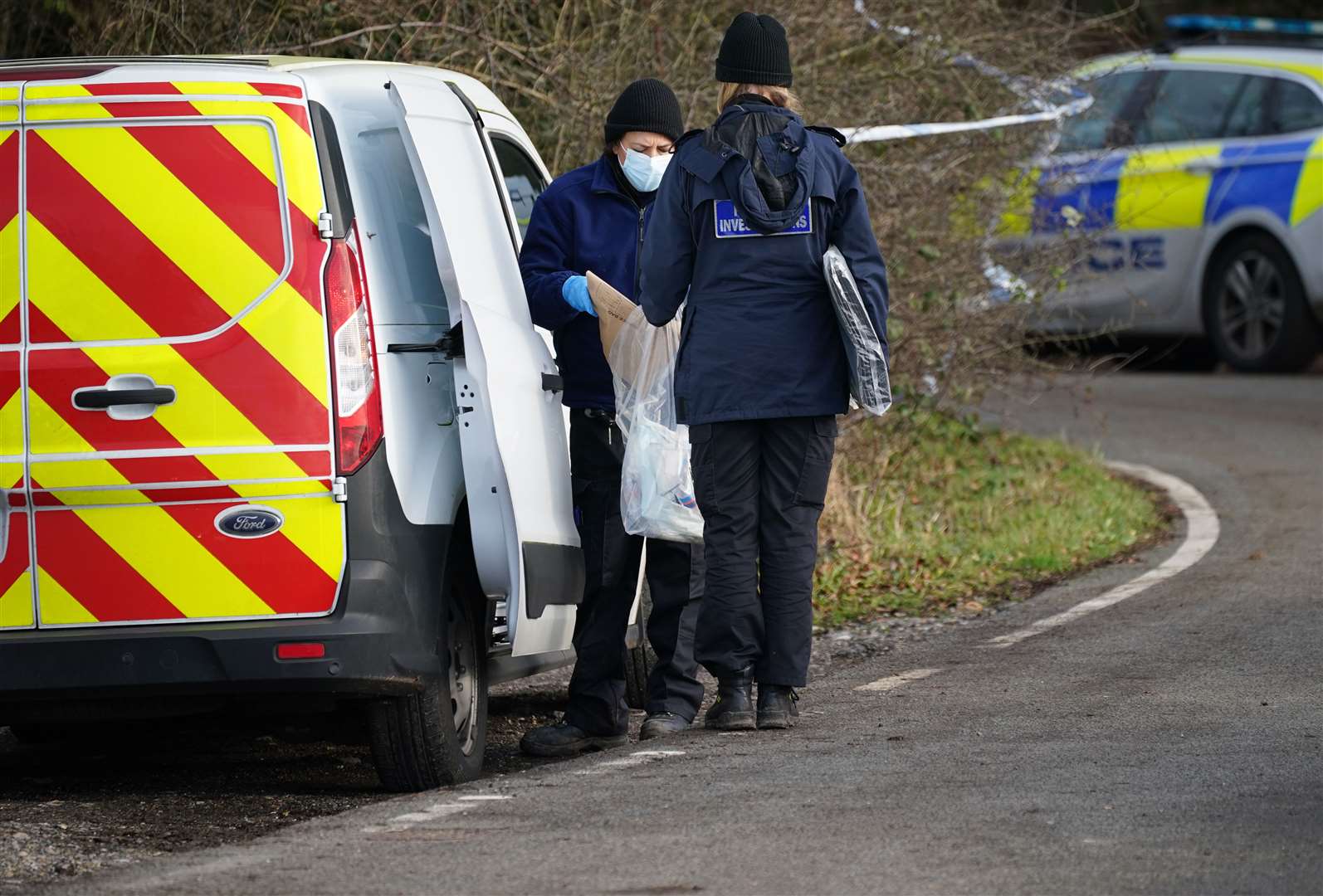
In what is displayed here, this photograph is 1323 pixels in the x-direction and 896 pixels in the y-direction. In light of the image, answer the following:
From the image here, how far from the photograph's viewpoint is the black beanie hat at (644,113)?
20.2 feet

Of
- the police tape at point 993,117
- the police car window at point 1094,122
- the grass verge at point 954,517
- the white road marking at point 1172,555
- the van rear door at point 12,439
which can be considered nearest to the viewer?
the van rear door at point 12,439

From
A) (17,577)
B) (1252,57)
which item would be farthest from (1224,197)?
(17,577)

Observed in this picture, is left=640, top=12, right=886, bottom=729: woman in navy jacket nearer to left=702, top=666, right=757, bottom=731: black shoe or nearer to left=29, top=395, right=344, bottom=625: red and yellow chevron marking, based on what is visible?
left=702, top=666, right=757, bottom=731: black shoe

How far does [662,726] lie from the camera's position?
615 cm

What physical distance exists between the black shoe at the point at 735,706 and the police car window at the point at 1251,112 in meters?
9.11

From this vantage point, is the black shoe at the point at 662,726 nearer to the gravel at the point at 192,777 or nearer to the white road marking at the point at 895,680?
the gravel at the point at 192,777

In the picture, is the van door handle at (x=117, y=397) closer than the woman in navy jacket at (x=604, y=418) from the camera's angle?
Yes

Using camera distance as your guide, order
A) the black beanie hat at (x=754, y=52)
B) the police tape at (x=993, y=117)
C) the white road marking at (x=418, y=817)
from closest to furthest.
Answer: the white road marking at (x=418, y=817) → the black beanie hat at (x=754, y=52) → the police tape at (x=993, y=117)

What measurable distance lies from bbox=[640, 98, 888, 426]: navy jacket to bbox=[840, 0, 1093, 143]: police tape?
4252 mm

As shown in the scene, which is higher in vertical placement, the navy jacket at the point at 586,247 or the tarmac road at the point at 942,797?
the navy jacket at the point at 586,247

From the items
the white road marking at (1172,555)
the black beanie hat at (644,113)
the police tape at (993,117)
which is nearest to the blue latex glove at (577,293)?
the black beanie hat at (644,113)

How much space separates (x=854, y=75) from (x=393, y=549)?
5.88 meters

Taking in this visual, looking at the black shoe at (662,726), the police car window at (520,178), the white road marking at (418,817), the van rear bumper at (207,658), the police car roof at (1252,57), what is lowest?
the black shoe at (662,726)

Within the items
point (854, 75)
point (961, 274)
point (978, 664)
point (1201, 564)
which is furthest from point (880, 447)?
point (978, 664)
